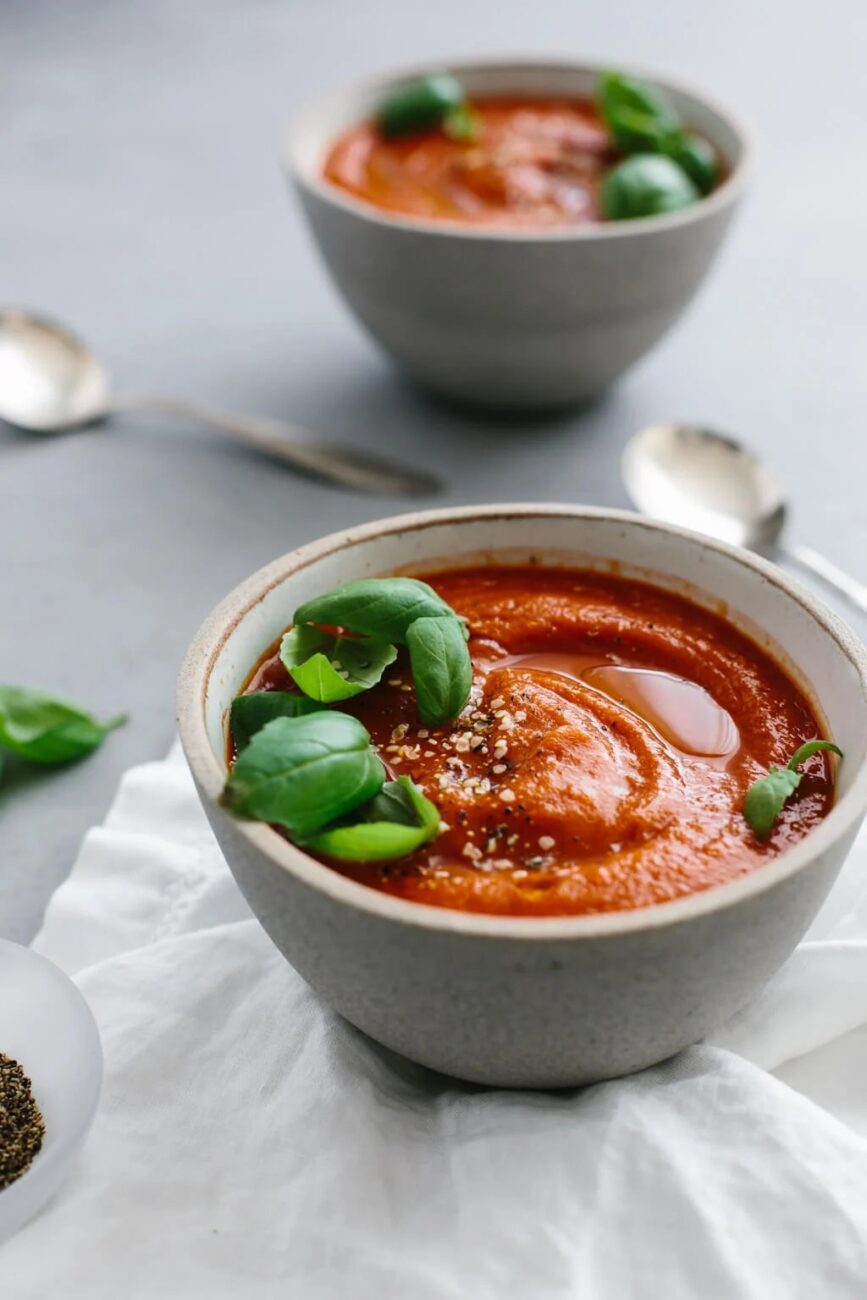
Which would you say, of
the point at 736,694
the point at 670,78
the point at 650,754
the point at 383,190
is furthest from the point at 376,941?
the point at 670,78

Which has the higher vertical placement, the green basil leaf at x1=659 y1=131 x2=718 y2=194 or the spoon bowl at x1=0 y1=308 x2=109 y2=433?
the green basil leaf at x1=659 y1=131 x2=718 y2=194

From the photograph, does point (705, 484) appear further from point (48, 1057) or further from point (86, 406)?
point (48, 1057)

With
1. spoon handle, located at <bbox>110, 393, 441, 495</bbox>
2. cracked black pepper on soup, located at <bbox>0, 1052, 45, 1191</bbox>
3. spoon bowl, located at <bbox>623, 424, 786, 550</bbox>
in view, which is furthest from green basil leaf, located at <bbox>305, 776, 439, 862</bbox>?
spoon handle, located at <bbox>110, 393, 441, 495</bbox>

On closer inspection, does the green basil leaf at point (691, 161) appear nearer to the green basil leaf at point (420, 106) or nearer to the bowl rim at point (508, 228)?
the bowl rim at point (508, 228)

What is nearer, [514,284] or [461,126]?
[514,284]

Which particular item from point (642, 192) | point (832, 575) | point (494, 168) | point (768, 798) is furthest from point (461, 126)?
point (768, 798)

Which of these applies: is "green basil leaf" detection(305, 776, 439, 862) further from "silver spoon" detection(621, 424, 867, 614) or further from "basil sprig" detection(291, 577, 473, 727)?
"silver spoon" detection(621, 424, 867, 614)

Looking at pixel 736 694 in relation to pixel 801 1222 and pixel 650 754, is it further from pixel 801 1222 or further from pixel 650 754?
pixel 801 1222
